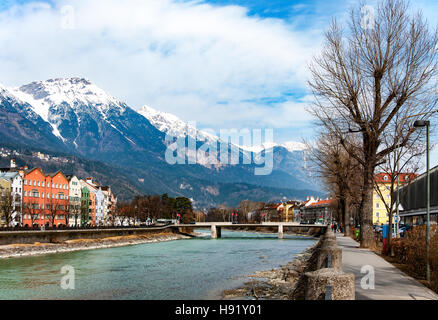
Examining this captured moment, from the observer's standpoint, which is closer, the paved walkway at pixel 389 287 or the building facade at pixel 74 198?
the paved walkway at pixel 389 287

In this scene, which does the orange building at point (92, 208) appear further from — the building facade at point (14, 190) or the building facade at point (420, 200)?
the building facade at point (420, 200)

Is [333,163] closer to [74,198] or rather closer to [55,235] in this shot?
[55,235]

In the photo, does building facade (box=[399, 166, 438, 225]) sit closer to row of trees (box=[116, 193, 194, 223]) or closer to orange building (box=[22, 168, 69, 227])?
orange building (box=[22, 168, 69, 227])

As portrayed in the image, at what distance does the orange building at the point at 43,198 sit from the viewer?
10969cm

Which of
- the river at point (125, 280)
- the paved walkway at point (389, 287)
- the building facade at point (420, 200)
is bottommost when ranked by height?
the river at point (125, 280)

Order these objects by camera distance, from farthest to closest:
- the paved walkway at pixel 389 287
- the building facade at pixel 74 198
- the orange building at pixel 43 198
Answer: the building facade at pixel 74 198
the orange building at pixel 43 198
the paved walkway at pixel 389 287

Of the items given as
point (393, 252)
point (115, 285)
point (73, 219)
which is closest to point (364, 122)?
point (393, 252)

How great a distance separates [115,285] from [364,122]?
1997cm

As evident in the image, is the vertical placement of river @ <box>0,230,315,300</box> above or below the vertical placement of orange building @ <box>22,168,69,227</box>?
below

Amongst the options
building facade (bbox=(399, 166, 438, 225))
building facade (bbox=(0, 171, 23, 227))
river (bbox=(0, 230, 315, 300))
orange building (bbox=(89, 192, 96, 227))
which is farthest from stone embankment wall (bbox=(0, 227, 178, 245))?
building facade (bbox=(399, 166, 438, 225))

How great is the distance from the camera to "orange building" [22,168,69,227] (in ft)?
360

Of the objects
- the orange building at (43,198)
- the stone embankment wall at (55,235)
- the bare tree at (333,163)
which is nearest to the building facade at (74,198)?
the orange building at (43,198)

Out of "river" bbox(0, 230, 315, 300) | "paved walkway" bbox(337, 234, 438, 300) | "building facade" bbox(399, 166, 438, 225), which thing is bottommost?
"river" bbox(0, 230, 315, 300)

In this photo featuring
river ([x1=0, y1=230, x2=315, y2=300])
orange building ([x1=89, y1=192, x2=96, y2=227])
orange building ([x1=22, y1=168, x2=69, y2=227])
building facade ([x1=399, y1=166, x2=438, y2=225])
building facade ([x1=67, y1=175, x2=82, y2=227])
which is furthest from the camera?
orange building ([x1=89, y1=192, x2=96, y2=227])
